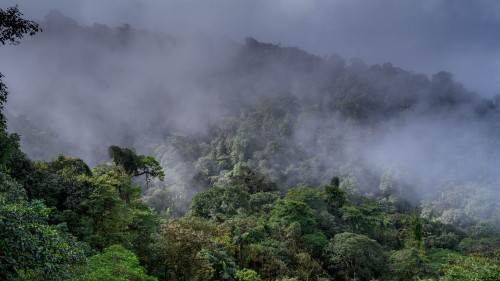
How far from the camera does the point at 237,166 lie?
283 feet

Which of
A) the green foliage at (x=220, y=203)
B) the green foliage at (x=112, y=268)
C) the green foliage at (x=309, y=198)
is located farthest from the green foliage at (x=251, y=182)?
the green foliage at (x=112, y=268)

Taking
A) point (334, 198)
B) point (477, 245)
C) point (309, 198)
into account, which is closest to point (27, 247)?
point (309, 198)

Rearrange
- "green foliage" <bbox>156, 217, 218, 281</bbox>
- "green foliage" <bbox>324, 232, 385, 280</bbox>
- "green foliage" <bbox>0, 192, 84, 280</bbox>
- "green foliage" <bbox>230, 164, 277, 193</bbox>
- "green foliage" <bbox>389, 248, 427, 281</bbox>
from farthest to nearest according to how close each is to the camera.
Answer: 1. "green foliage" <bbox>230, 164, 277, 193</bbox>
2. "green foliage" <bbox>389, 248, 427, 281</bbox>
3. "green foliage" <bbox>324, 232, 385, 280</bbox>
4. "green foliage" <bbox>156, 217, 218, 281</bbox>
5. "green foliage" <bbox>0, 192, 84, 280</bbox>

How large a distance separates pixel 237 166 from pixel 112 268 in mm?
74468

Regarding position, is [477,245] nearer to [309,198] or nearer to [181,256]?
[309,198]

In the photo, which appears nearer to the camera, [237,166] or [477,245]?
[477,245]

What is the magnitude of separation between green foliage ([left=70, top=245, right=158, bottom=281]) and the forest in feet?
0.22

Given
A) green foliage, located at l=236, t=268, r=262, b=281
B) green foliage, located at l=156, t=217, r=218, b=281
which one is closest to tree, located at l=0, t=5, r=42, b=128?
green foliage, located at l=156, t=217, r=218, b=281

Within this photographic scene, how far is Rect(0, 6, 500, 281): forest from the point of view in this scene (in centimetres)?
1880

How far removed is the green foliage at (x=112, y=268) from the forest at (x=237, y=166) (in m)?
0.07

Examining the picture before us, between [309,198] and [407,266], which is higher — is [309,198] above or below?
above

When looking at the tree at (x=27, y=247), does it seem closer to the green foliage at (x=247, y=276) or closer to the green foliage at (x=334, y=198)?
the green foliage at (x=247, y=276)

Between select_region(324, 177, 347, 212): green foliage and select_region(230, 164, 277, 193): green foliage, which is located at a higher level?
select_region(230, 164, 277, 193): green foliage

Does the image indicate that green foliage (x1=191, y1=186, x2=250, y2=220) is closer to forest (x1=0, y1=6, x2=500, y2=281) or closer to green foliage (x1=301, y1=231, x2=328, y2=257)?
forest (x1=0, y1=6, x2=500, y2=281)
